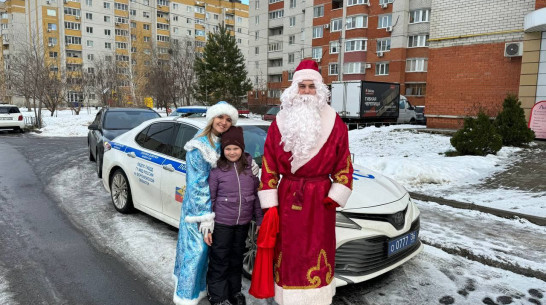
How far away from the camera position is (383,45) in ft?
138

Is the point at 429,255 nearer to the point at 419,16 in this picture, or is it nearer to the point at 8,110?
the point at 8,110

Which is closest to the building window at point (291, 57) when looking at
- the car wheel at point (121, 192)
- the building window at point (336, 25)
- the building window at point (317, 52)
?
the building window at point (317, 52)

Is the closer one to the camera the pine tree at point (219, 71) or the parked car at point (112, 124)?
the parked car at point (112, 124)

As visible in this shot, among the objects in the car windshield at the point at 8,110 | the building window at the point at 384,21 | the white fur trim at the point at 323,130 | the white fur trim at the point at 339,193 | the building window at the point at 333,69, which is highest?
the building window at the point at 384,21

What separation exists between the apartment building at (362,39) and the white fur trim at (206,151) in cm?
3183

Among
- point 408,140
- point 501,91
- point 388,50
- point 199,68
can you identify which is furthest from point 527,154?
point 199,68

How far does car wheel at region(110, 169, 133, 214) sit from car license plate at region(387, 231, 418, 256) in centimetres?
379

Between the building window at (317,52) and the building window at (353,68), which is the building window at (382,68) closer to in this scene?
the building window at (353,68)

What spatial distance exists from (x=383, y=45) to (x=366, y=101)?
22.0 meters

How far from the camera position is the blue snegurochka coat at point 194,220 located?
2781mm

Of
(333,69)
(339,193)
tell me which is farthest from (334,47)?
(339,193)

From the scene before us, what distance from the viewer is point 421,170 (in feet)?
26.5

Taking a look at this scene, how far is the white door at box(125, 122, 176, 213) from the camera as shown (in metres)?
4.70

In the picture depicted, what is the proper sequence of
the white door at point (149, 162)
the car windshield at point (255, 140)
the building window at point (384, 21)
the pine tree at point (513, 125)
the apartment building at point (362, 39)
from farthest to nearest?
the building window at point (384, 21) → the apartment building at point (362, 39) → the pine tree at point (513, 125) → the white door at point (149, 162) → the car windshield at point (255, 140)
